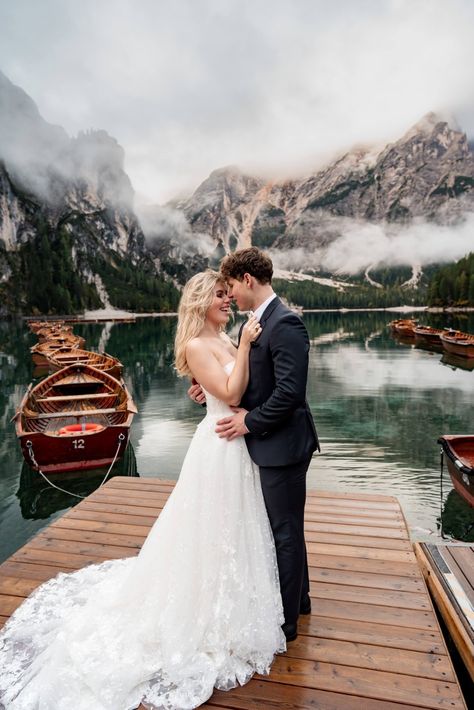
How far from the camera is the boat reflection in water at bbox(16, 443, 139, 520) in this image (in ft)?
36.0

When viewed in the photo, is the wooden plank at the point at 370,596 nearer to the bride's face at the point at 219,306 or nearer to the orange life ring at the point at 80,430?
the bride's face at the point at 219,306

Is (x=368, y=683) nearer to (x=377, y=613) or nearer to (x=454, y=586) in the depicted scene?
(x=377, y=613)

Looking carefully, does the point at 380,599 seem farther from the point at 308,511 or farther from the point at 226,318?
the point at 226,318

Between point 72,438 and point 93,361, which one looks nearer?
point 72,438

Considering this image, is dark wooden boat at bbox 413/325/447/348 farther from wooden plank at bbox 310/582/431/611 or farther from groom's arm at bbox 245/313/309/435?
groom's arm at bbox 245/313/309/435

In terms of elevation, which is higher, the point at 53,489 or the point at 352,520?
the point at 352,520


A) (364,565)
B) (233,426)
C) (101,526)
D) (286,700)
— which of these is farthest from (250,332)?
(101,526)

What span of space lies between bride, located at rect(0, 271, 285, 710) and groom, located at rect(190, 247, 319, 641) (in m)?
0.10

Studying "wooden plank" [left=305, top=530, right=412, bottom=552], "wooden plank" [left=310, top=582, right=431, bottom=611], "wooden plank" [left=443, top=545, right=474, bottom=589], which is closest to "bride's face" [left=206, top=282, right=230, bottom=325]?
"wooden plank" [left=310, top=582, right=431, bottom=611]

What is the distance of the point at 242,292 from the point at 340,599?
9.15 feet

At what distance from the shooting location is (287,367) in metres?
3.12

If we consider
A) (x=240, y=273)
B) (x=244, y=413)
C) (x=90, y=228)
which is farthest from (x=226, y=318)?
(x=90, y=228)

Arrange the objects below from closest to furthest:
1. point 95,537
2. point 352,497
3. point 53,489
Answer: point 95,537
point 352,497
point 53,489

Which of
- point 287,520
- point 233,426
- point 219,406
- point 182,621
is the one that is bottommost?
point 182,621
